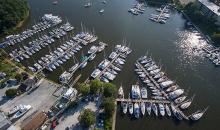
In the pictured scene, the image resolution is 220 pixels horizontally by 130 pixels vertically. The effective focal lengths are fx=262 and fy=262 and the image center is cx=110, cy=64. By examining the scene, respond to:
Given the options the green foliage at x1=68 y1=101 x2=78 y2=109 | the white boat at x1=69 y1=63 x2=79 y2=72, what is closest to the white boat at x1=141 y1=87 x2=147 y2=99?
the green foliage at x1=68 y1=101 x2=78 y2=109

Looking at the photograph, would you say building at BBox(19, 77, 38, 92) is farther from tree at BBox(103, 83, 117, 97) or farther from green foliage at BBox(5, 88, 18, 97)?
tree at BBox(103, 83, 117, 97)

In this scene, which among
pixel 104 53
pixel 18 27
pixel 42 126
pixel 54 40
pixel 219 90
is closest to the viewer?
pixel 42 126

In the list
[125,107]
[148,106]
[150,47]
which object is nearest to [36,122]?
[125,107]

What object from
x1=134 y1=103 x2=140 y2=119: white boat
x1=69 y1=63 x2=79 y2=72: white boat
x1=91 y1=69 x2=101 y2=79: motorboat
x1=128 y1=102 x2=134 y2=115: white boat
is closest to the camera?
x1=134 y1=103 x2=140 y2=119: white boat

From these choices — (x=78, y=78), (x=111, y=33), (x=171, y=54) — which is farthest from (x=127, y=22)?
(x=78, y=78)

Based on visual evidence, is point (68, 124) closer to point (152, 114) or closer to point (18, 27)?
point (152, 114)

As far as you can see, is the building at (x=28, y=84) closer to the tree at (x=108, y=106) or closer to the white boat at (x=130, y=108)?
the tree at (x=108, y=106)
